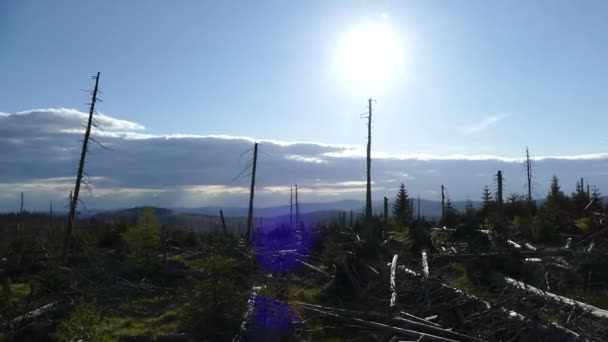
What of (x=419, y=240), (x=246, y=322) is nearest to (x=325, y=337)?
(x=246, y=322)

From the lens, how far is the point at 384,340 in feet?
26.8

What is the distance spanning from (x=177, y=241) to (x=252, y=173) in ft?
28.5

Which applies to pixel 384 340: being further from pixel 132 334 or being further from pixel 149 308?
pixel 149 308

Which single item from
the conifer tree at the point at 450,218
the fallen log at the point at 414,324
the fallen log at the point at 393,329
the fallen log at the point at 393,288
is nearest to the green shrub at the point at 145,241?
the fallen log at the point at 393,329

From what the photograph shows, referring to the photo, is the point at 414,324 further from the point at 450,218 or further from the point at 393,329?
the point at 450,218

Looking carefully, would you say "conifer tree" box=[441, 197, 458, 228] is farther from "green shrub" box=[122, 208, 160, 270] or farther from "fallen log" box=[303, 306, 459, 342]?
"fallen log" box=[303, 306, 459, 342]

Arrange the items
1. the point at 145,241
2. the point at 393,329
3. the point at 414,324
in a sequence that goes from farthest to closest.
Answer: the point at 145,241, the point at 414,324, the point at 393,329

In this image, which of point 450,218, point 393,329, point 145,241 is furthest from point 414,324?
point 450,218

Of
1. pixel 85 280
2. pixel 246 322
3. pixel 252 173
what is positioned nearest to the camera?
pixel 246 322

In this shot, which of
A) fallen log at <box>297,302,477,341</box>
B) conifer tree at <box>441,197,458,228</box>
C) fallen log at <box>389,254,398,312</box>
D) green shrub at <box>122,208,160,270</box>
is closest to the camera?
fallen log at <box>297,302,477,341</box>

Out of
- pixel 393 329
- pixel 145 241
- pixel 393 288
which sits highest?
pixel 145 241

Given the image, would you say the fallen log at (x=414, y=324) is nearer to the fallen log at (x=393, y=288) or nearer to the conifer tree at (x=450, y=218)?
the fallen log at (x=393, y=288)

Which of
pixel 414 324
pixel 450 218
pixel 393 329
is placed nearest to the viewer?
pixel 393 329

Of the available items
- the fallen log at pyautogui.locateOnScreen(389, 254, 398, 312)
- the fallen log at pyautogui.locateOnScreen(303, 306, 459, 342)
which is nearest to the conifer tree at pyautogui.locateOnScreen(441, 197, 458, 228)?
the fallen log at pyautogui.locateOnScreen(389, 254, 398, 312)
